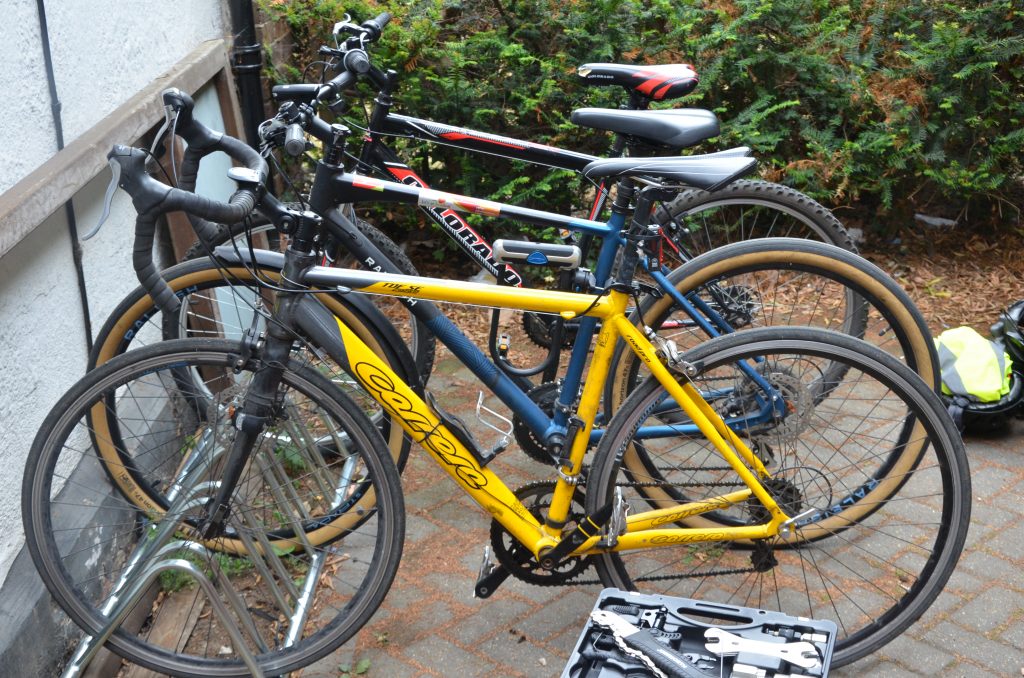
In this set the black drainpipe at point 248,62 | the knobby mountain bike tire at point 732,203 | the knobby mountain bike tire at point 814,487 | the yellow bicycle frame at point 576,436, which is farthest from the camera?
the black drainpipe at point 248,62

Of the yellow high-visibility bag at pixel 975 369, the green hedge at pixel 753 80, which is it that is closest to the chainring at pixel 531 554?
the yellow high-visibility bag at pixel 975 369

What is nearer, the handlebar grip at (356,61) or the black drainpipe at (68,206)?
the black drainpipe at (68,206)

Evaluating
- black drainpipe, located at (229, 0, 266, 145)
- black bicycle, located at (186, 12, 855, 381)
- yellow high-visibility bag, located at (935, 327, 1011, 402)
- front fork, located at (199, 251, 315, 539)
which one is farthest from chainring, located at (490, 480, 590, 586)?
black drainpipe, located at (229, 0, 266, 145)

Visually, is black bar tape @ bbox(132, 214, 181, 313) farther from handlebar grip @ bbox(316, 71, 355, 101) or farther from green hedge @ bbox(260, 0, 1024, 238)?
green hedge @ bbox(260, 0, 1024, 238)

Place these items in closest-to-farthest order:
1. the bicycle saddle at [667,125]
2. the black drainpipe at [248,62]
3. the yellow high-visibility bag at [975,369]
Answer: the bicycle saddle at [667,125], the yellow high-visibility bag at [975,369], the black drainpipe at [248,62]

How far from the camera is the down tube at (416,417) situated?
279 centimetres

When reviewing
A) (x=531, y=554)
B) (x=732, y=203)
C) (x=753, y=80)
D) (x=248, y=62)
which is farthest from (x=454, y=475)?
(x=753, y=80)

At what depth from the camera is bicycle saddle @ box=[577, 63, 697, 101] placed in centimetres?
358

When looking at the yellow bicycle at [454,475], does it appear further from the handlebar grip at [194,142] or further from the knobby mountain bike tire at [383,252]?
the knobby mountain bike tire at [383,252]

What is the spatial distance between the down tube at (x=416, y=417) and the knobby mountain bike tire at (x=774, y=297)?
592mm

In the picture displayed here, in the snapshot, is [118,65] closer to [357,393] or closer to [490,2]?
[357,393]

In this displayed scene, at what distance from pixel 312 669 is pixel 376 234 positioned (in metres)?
1.45

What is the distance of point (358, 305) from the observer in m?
3.22

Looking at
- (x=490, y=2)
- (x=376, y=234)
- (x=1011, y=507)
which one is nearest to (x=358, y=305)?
(x=376, y=234)
